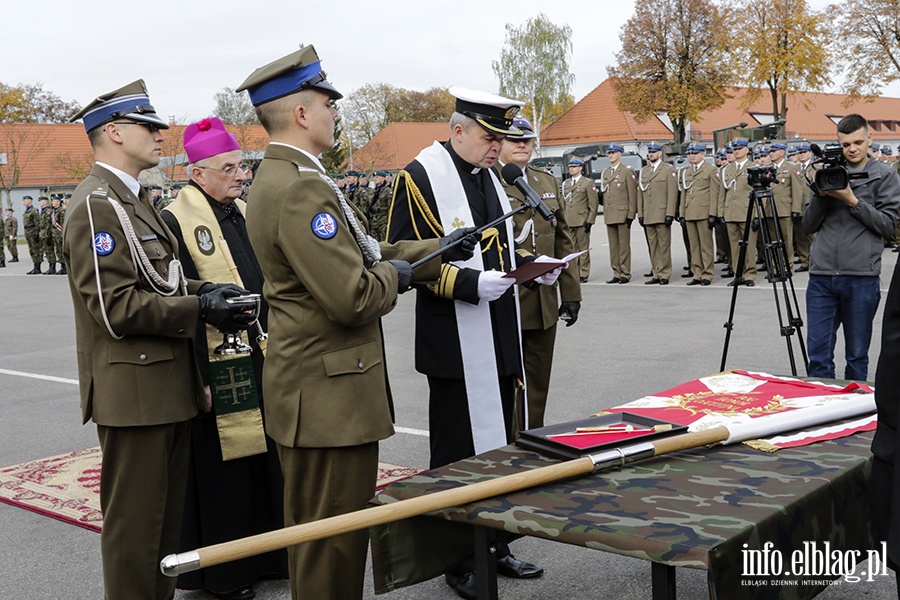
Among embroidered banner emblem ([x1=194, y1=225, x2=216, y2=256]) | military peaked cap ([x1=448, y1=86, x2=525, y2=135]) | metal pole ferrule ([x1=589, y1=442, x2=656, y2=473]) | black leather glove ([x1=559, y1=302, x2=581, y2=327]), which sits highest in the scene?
military peaked cap ([x1=448, y1=86, x2=525, y2=135])

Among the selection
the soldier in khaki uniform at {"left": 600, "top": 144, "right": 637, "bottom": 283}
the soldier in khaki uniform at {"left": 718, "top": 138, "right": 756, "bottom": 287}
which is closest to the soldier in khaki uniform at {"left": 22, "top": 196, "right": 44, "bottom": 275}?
the soldier in khaki uniform at {"left": 600, "top": 144, "right": 637, "bottom": 283}

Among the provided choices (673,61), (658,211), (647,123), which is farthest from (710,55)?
(658,211)

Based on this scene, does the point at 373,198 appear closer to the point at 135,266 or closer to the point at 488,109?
the point at 488,109

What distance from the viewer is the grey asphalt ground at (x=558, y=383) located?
4043mm

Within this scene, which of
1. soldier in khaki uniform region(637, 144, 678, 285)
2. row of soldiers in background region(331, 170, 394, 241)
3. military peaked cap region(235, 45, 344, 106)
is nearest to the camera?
military peaked cap region(235, 45, 344, 106)

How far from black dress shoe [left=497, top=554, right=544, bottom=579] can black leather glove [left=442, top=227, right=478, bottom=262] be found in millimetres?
1375

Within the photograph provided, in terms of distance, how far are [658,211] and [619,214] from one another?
783 millimetres

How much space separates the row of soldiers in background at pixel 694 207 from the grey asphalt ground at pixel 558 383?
18.1 inches

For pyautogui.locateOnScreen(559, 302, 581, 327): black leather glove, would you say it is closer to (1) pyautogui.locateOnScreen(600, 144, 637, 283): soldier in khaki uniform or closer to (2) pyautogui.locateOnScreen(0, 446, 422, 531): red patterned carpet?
(2) pyautogui.locateOnScreen(0, 446, 422, 531): red patterned carpet

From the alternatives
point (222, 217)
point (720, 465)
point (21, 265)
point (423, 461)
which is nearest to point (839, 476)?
point (720, 465)

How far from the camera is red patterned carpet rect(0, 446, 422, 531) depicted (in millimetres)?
5227

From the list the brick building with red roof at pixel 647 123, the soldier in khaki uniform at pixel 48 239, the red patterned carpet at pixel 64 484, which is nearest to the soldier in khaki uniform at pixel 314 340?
the red patterned carpet at pixel 64 484

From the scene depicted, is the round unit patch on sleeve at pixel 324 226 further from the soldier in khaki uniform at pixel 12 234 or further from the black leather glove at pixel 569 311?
the soldier in khaki uniform at pixel 12 234

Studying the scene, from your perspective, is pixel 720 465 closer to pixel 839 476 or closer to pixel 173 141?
pixel 839 476
